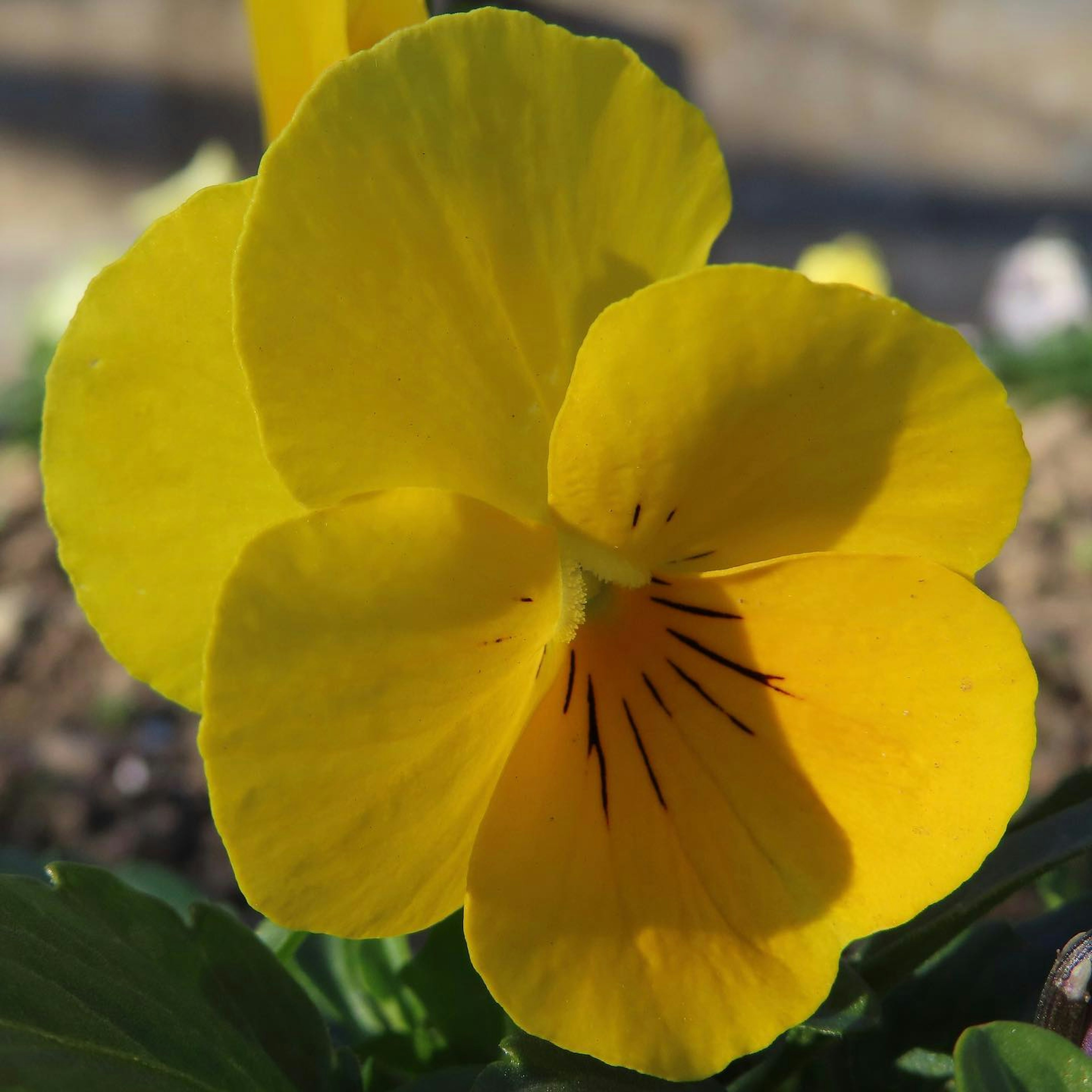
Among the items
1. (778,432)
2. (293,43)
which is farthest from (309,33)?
(778,432)

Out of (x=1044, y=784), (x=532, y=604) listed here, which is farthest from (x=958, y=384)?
(x=1044, y=784)

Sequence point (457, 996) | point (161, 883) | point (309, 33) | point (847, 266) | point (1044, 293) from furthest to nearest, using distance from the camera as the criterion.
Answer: point (1044, 293), point (847, 266), point (161, 883), point (457, 996), point (309, 33)

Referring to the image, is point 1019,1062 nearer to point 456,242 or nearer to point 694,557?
point 694,557

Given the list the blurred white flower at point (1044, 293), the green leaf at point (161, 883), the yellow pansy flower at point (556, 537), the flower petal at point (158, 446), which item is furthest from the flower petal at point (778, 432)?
the blurred white flower at point (1044, 293)

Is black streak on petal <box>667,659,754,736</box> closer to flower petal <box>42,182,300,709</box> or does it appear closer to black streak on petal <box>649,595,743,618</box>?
black streak on petal <box>649,595,743,618</box>

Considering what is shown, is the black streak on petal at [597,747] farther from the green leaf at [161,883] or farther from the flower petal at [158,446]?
the green leaf at [161,883]

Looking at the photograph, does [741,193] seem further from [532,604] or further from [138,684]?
[532,604]
